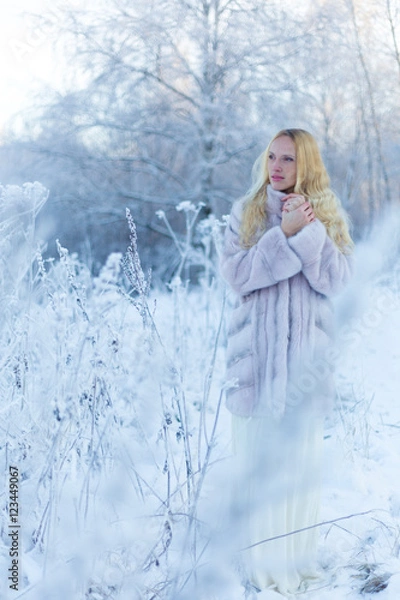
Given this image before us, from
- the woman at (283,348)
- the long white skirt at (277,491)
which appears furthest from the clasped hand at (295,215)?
the long white skirt at (277,491)

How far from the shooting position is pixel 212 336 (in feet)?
14.4

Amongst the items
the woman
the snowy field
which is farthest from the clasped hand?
the snowy field

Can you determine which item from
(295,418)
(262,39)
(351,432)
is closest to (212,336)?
Answer: (351,432)

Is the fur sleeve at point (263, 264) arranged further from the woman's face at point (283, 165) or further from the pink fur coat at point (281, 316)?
the woman's face at point (283, 165)

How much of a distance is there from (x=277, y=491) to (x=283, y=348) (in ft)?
1.34

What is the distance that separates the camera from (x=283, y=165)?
6.23ft

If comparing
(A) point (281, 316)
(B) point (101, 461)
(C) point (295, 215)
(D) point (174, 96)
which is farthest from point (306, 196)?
(D) point (174, 96)

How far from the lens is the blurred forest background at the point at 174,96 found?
7.43 m

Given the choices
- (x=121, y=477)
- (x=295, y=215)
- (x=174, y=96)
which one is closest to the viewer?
(x=121, y=477)

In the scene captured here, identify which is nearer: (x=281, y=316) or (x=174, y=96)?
(x=281, y=316)

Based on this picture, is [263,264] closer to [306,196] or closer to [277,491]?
[306,196]

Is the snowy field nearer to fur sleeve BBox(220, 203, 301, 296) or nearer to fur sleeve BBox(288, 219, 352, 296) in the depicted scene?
fur sleeve BBox(220, 203, 301, 296)

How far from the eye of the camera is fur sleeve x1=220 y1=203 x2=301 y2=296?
1818 millimetres

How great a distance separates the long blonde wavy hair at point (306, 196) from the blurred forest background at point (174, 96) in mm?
5649
